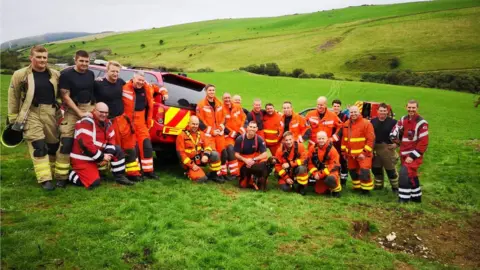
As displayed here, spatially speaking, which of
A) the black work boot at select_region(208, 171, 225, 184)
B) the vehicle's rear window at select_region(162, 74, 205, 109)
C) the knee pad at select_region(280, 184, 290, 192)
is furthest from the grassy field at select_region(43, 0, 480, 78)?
the black work boot at select_region(208, 171, 225, 184)

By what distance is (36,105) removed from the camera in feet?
19.9

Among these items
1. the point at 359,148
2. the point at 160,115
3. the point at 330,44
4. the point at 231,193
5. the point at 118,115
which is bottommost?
the point at 231,193

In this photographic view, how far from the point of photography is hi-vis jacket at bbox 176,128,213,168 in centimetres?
759

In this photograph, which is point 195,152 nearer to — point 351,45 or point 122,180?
point 122,180

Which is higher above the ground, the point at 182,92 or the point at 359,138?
the point at 182,92

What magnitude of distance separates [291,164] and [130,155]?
11.2ft

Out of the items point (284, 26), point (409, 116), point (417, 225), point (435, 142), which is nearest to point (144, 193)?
point (417, 225)

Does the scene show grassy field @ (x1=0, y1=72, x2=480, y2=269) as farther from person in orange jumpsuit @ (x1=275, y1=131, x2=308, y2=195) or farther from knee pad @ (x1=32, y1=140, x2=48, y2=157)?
knee pad @ (x1=32, y1=140, x2=48, y2=157)

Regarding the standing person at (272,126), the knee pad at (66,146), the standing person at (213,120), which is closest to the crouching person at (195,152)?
the standing person at (213,120)

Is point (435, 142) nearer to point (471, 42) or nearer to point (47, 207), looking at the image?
point (47, 207)

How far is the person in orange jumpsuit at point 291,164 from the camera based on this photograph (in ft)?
25.3

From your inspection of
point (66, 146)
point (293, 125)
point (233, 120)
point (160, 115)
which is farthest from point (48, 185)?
point (293, 125)

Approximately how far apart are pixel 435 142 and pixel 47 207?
1521 centimetres

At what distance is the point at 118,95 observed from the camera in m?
6.84
